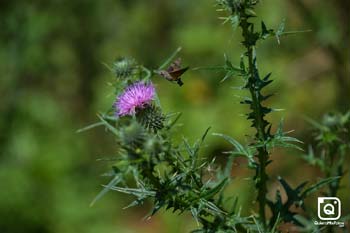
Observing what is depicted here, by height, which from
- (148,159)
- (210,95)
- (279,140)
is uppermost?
(210,95)

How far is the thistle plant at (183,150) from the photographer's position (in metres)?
1.48

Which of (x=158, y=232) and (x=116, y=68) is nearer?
(x=116, y=68)

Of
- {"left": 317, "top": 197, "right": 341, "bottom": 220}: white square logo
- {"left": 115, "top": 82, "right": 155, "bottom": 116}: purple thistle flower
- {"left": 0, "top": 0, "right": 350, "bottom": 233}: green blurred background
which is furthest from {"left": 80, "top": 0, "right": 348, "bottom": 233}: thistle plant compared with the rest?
{"left": 0, "top": 0, "right": 350, "bottom": 233}: green blurred background

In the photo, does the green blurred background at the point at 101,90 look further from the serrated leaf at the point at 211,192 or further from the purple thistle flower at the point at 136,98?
the serrated leaf at the point at 211,192

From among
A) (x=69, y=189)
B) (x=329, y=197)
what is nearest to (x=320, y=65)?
(x=69, y=189)

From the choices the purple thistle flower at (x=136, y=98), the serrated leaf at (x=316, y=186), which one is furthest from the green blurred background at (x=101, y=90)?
the purple thistle flower at (x=136, y=98)

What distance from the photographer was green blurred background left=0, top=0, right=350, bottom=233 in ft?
14.3

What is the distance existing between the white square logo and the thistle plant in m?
0.19

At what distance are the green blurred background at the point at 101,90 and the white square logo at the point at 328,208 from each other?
154 centimetres

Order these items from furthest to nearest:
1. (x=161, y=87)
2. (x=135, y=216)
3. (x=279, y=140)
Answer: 1. (x=161, y=87)
2. (x=135, y=216)
3. (x=279, y=140)

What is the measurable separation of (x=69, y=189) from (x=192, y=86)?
129 cm

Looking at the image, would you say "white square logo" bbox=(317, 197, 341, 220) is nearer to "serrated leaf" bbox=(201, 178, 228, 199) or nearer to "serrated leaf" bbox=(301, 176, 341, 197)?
"serrated leaf" bbox=(301, 176, 341, 197)

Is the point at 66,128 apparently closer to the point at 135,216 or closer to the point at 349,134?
the point at 135,216

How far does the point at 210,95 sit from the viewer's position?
509cm
